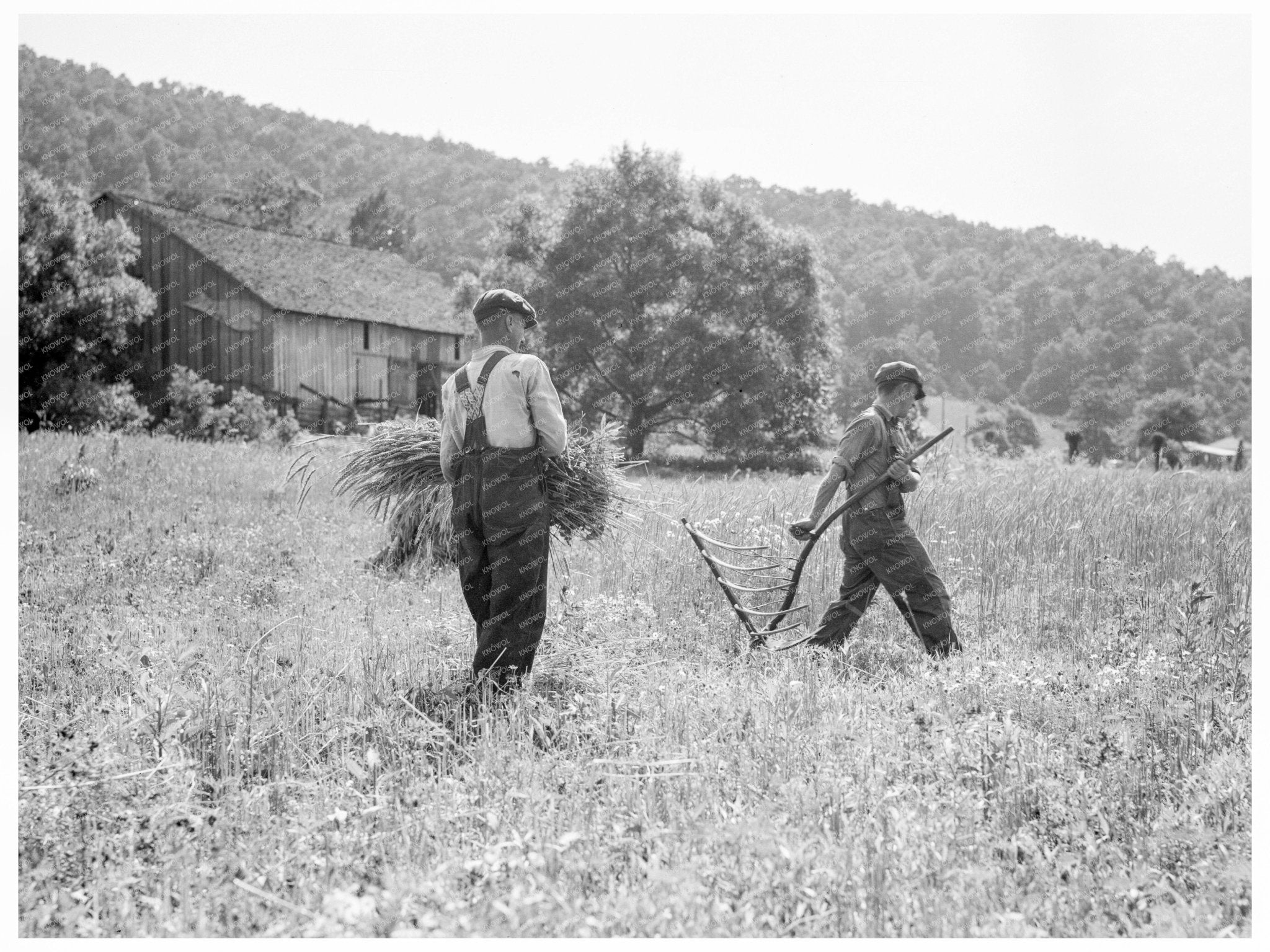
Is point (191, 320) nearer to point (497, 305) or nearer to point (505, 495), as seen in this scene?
point (497, 305)

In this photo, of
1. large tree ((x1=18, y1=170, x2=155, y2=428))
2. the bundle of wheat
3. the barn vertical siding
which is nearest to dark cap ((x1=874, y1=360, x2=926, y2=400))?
the bundle of wheat

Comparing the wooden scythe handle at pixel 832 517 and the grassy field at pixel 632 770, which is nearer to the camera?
the grassy field at pixel 632 770

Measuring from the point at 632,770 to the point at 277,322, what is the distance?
30.0 metres

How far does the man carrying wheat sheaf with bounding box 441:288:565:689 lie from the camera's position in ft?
15.5

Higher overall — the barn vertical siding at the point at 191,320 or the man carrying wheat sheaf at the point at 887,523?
the barn vertical siding at the point at 191,320

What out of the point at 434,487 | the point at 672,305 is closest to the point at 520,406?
the point at 434,487

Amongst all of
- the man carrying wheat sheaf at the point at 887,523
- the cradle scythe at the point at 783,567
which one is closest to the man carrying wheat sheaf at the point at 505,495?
the cradle scythe at the point at 783,567

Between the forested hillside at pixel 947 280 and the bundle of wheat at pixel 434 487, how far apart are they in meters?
60.3

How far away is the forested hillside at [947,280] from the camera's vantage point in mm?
71938

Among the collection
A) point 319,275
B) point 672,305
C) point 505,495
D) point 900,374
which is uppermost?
point 319,275

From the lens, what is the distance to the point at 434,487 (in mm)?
7379

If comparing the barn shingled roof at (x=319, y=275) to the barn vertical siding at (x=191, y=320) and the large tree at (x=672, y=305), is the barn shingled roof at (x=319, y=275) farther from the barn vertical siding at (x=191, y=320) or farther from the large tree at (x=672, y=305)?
the large tree at (x=672, y=305)

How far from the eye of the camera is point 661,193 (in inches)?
1209
